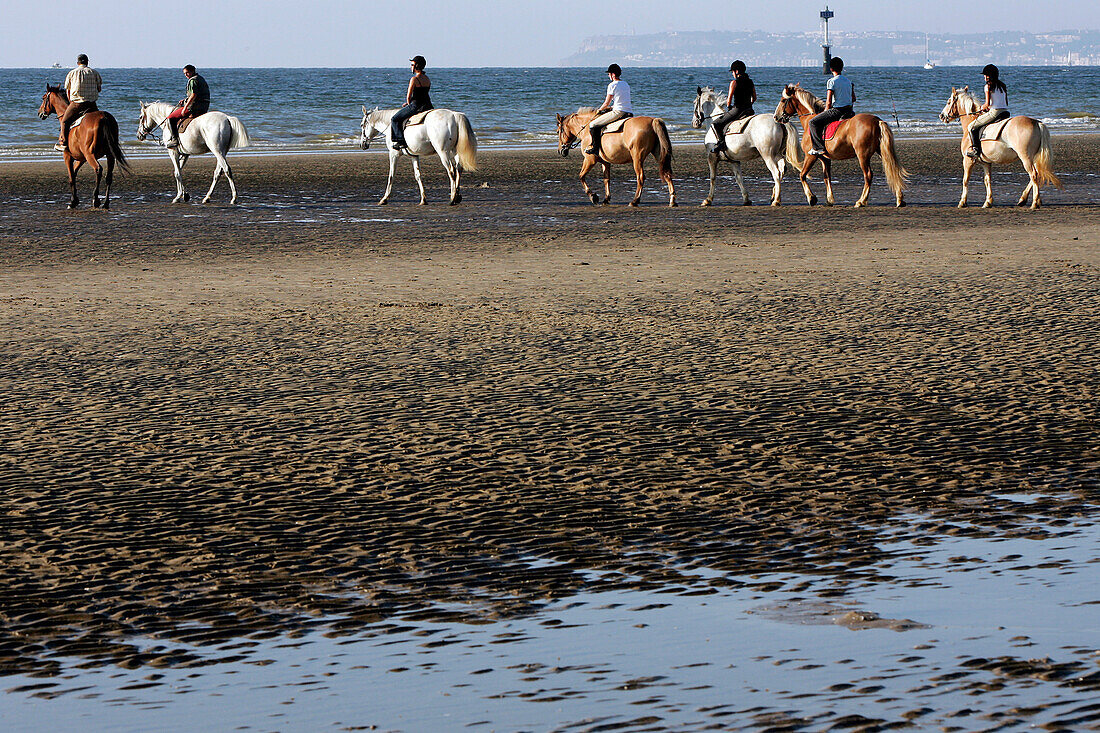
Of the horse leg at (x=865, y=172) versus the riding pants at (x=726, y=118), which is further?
the riding pants at (x=726, y=118)

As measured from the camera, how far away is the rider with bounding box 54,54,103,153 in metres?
19.3

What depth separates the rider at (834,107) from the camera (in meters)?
19.4

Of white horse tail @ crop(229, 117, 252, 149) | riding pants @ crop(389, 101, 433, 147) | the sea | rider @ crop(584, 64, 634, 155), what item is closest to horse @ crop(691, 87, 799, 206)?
rider @ crop(584, 64, 634, 155)

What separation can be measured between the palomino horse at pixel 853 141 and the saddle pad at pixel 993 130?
3.53 feet

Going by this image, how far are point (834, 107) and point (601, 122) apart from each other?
10.4ft

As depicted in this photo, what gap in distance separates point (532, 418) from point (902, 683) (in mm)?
3418

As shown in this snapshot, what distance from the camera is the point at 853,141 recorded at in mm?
19297

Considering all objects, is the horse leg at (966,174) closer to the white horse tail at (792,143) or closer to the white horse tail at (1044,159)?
the white horse tail at (1044,159)

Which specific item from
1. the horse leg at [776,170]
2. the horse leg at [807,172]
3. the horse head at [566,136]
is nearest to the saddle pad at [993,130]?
the horse leg at [807,172]

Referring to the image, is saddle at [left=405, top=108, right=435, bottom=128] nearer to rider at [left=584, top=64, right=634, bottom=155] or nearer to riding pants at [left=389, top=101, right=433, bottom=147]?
riding pants at [left=389, top=101, right=433, bottom=147]

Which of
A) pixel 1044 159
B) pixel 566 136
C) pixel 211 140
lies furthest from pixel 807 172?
pixel 211 140

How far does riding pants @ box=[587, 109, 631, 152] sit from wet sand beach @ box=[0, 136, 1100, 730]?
8776mm

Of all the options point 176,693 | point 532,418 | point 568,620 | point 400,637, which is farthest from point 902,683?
point 532,418

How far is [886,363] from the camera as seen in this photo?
7871mm
